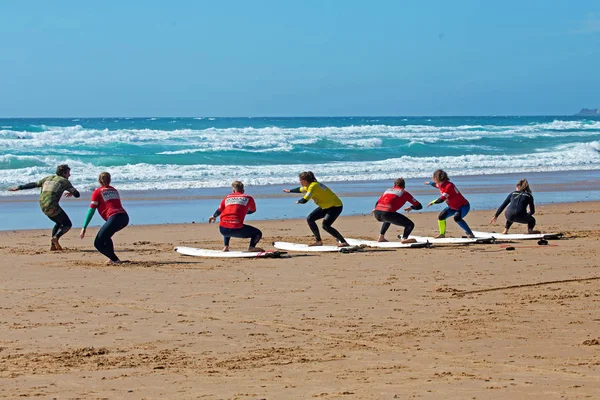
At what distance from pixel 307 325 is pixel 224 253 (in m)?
5.18

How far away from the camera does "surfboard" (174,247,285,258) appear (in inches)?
496

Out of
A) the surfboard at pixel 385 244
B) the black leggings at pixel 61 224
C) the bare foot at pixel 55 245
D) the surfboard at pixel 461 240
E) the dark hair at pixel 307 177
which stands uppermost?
the dark hair at pixel 307 177

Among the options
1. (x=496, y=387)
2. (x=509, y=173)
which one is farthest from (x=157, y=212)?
(x=509, y=173)

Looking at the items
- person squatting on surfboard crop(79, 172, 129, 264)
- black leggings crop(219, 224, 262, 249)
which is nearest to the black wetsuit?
black leggings crop(219, 224, 262, 249)

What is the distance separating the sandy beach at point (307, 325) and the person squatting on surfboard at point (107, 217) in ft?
0.90

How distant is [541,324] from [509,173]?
26.0 m

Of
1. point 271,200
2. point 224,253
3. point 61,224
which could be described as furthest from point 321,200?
point 271,200

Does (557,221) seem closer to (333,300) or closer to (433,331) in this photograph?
(333,300)

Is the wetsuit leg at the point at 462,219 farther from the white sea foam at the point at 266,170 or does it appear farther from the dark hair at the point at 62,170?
the white sea foam at the point at 266,170

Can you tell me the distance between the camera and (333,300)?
916 centimetres

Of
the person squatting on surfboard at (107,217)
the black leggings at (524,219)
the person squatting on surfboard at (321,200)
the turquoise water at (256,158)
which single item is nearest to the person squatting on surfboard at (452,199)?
the black leggings at (524,219)

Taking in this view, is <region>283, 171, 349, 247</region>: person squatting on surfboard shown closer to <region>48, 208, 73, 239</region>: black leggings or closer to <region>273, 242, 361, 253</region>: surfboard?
<region>273, 242, 361, 253</region>: surfboard

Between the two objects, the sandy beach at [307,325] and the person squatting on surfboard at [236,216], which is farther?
the person squatting on surfboard at [236,216]

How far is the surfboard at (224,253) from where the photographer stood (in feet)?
41.3
